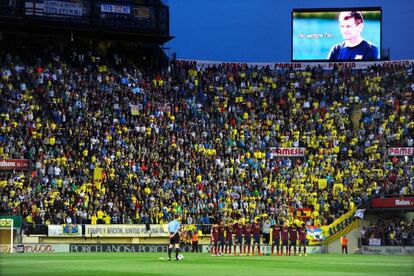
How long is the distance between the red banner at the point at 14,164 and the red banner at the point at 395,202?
21294mm

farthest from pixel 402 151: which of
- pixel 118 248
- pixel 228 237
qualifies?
pixel 118 248

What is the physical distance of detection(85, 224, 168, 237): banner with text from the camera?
53094 millimetres

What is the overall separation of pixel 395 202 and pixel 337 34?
21.8m

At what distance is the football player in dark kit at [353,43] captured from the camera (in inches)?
2906

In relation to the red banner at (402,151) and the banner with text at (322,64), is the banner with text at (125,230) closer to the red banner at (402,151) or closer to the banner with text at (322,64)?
the red banner at (402,151)

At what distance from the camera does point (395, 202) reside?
56344 millimetres

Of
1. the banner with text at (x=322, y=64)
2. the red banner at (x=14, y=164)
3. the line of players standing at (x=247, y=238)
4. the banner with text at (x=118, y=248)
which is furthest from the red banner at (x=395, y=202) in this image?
the red banner at (x=14, y=164)

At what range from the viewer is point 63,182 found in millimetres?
55062

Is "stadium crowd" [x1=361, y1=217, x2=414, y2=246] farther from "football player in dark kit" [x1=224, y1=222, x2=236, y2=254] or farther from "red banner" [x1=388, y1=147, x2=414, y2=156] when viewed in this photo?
"football player in dark kit" [x1=224, y1=222, x2=236, y2=254]

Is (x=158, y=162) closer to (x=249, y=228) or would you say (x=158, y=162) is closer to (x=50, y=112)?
(x=50, y=112)

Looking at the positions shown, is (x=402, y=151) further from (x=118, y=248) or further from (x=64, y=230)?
(x=64, y=230)

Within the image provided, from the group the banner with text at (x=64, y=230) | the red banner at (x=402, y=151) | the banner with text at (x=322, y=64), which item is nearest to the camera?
the banner with text at (x=64, y=230)

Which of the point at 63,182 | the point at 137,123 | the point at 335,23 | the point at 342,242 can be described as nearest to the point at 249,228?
the point at 342,242

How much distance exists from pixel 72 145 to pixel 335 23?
2632 centimetres
